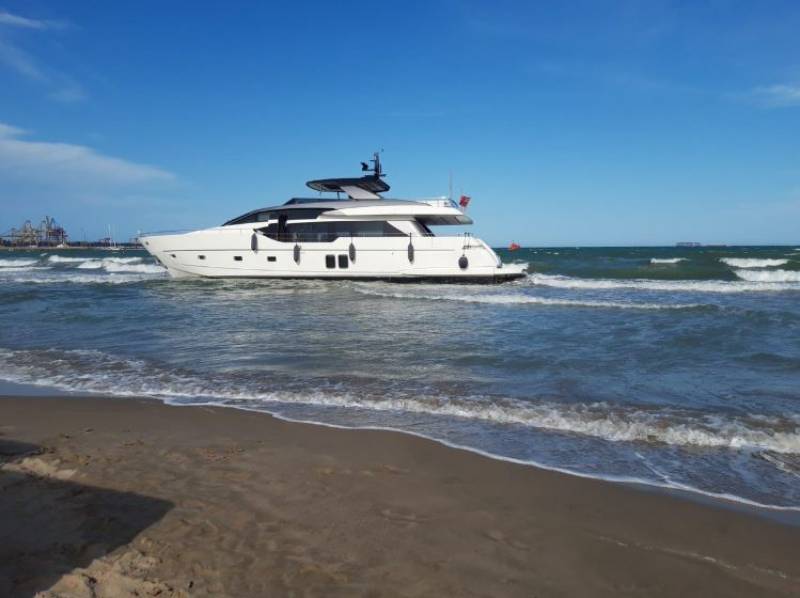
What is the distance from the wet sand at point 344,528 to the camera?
8.66ft

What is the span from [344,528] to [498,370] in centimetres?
474

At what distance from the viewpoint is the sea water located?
15.5ft

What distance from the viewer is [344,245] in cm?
2339

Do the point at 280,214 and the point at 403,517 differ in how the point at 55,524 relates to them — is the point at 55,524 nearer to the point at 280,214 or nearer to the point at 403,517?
the point at 403,517

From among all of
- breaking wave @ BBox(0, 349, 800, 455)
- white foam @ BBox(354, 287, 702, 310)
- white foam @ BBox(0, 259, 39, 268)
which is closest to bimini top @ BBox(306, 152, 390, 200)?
white foam @ BBox(354, 287, 702, 310)

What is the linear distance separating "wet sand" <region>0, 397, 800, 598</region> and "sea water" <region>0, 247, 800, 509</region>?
0.67 meters

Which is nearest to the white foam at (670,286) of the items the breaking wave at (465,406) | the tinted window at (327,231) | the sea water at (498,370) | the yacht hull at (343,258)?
the yacht hull at (343,258)

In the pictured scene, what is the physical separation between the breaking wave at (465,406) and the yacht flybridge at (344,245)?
1568 cm

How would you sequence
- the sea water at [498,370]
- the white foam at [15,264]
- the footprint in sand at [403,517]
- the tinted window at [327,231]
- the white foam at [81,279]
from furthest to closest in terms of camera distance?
the white foam at [15,264] < the white foam at [81,279] < the tinted window at [327,231] < the sea water at [498,370] < the footprint in sand at [403,517]

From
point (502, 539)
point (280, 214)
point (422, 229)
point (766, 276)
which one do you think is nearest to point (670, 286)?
point (422, 229)

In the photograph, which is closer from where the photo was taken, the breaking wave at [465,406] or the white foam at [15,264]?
the breaking wave at [465,406]

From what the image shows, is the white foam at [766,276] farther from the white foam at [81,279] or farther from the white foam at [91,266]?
the white foam at [91,266]

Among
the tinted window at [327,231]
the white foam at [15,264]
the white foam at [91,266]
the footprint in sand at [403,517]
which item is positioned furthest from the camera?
the white foam at [15,264]

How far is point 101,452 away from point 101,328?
25.7ft
